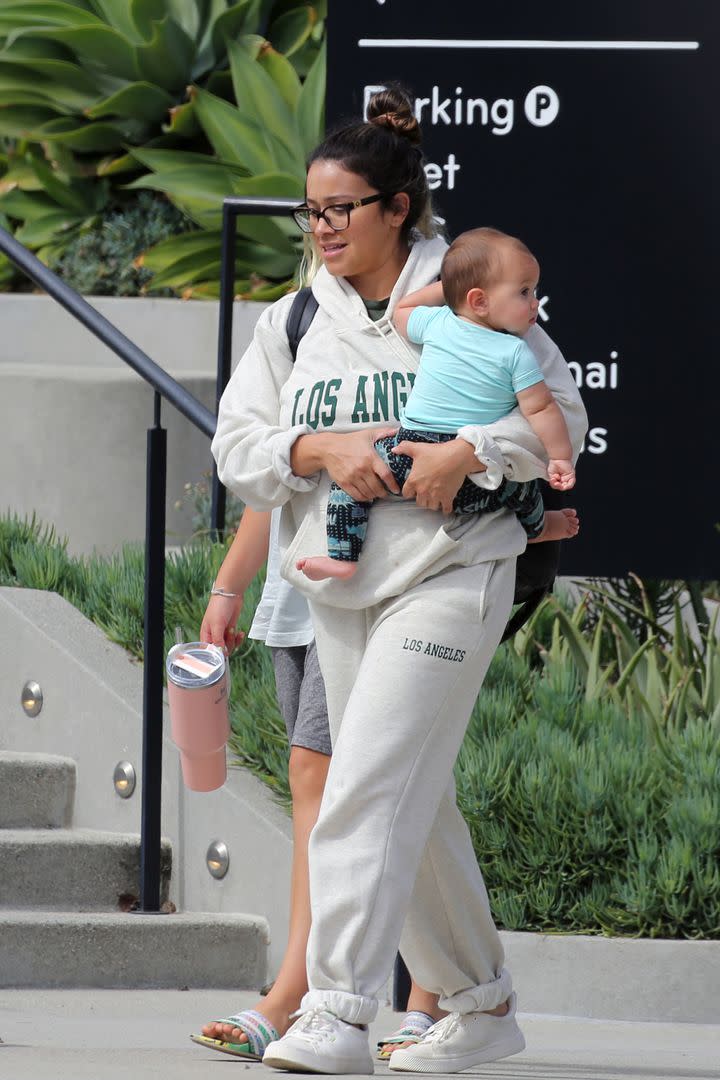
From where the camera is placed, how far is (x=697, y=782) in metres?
4.49

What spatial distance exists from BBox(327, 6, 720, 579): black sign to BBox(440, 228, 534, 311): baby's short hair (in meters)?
1.98

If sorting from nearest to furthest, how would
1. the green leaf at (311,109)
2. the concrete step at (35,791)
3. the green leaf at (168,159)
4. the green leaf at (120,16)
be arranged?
1. the concrete step at (35,791)
2. the green leaf at (311,109)
3. the green leaf at (168,159)
4. the green leaf at (120,16)

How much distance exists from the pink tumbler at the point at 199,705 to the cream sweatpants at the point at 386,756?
1.20 ft

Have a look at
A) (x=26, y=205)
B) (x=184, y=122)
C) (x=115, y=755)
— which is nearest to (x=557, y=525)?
(x=115, y=755)

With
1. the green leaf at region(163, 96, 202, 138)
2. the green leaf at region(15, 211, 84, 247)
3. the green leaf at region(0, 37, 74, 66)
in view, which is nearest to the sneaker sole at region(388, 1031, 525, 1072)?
the green leaf at region(163, 96, 202, 138)

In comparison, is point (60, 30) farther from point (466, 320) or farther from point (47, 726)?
point (466, 320)

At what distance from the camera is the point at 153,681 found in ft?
15.8

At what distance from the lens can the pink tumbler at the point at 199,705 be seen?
3.64 meters

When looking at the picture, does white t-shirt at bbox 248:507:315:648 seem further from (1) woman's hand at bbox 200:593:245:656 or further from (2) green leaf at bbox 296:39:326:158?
(2) green leaf at bbox 296:39:326:158

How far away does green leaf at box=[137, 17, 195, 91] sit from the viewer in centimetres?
893

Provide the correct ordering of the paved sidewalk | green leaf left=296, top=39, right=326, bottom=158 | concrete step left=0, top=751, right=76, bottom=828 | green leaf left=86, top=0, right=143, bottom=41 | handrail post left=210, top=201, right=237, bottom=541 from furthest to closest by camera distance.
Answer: green leaf left=86, top=0, right=143, bottom=41
green leaf left=296, top=39, right=326, bottom=158
handrail post left=210, top=201, right=237, bottom=541
concrete step left=0, top=751, right=76, bottom=828
the paved sidewalk

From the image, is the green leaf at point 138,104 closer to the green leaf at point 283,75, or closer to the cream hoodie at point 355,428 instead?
the green leaf at point 283,75

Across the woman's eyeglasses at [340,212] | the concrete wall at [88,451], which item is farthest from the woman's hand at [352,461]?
the concrete wall at [88,451]

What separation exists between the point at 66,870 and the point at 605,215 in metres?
2.25
